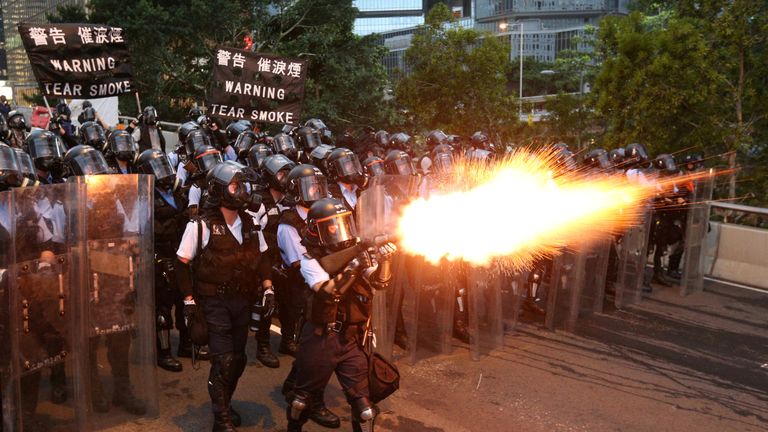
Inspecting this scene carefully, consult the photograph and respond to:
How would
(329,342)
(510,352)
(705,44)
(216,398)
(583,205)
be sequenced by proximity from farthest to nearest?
(705,44), (583,205), (510,352), (216,398), (329,342)

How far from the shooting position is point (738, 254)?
12195 millimetres

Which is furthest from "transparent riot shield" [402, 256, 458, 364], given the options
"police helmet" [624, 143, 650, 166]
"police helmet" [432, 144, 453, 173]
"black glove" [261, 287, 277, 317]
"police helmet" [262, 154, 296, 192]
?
"police helmet" [624, 143, 650, 166]

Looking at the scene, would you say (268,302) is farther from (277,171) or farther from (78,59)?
(78,59)

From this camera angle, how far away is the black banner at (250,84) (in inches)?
443

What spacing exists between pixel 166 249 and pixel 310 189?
6.98 feet

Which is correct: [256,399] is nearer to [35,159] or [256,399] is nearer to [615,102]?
[35,159]

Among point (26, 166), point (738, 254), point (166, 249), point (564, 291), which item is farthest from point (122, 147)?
point (738, 254)

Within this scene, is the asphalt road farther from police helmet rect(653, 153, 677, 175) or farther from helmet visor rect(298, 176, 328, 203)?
police helmet rect(653, 153, 677, 175)

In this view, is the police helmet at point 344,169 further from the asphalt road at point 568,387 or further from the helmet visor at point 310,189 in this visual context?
the asphalt road at point 568,387

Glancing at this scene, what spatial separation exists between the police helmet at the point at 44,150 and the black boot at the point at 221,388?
11.6 ft

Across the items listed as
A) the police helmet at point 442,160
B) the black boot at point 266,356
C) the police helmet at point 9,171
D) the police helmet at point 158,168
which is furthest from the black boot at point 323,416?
the police helmet at point 442,160

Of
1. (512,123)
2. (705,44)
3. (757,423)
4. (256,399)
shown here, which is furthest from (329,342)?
(512,123)

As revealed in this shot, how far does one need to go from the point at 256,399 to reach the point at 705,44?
37.9 feet

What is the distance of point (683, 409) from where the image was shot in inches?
266
